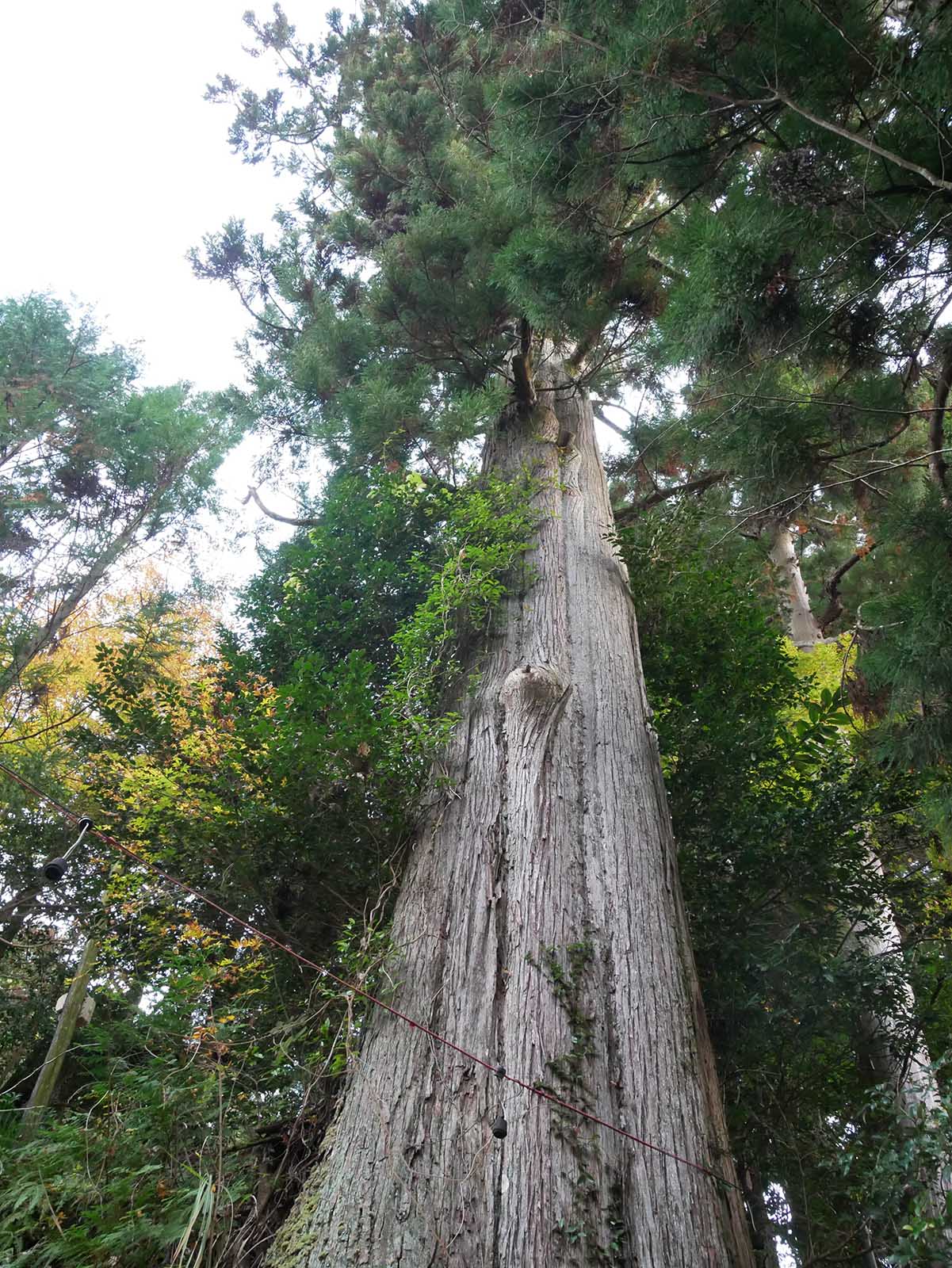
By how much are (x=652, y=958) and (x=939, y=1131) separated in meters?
1.00

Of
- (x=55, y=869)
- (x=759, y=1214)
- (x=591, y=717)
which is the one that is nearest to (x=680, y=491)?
(x=591, y=717)

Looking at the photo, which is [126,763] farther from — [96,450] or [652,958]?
[96,450]

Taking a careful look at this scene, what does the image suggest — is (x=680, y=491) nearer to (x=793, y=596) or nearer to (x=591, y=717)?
(x=793, y=596)

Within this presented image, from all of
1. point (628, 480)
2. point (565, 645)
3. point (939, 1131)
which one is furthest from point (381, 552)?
point (939, 1131)

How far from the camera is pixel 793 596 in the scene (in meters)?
8.03

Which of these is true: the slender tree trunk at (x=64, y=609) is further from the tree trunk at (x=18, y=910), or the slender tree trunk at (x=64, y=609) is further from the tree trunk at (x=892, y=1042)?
the tree trunk at (x=892, y=1042)

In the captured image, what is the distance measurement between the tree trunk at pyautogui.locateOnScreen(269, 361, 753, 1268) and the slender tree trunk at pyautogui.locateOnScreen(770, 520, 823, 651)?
4.15 metres

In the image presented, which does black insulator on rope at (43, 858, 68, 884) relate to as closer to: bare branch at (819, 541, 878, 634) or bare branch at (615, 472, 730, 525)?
bare branch at (615, 472, 730, 525)

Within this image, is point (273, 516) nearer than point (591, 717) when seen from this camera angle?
No

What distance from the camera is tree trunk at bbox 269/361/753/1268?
2.23 metres

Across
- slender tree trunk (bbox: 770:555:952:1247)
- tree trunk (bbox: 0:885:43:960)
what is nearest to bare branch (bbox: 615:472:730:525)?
slender tree trunk (bbox: 770:555:952:1247)

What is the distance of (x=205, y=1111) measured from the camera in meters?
3.00

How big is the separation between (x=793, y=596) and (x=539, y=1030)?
6.45 m

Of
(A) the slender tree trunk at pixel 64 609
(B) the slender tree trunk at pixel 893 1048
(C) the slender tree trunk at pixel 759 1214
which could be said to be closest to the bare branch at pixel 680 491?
(B) the slender tree trunk at pixel 893 1048
